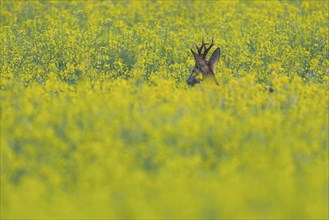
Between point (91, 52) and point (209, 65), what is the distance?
3323 millimetres

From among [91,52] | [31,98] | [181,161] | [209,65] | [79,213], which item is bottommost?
[79,213]

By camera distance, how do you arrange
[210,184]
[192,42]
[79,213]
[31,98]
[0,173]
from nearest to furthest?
[79,213] → [210,184] → [0,173] → [31,98] → [192,42]

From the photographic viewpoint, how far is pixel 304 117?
8898mm

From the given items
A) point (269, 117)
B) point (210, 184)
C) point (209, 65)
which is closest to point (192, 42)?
point (209, 65)

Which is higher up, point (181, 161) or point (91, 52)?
point (91, 52)

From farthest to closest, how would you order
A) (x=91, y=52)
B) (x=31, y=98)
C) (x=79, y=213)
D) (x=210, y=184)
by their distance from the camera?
(x=91, y=52) → (x=31, y=98) → (x=210, y=184) → (x=79, y=213)

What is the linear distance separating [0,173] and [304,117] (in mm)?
2971

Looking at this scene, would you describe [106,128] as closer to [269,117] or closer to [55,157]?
[55,157]

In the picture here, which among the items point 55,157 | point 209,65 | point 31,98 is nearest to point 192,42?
point 209,65

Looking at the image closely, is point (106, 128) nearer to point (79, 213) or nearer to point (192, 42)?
point (79, 213)

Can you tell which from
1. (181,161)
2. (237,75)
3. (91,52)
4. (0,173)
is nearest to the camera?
(181,161)

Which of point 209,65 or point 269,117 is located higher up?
point 209,65

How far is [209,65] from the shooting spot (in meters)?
12.2

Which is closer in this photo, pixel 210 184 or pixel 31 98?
pixel 210 184
